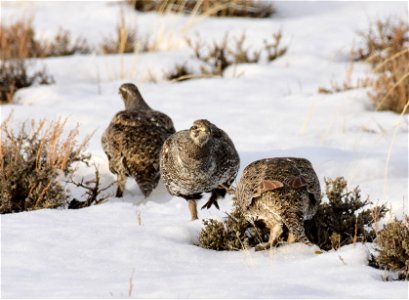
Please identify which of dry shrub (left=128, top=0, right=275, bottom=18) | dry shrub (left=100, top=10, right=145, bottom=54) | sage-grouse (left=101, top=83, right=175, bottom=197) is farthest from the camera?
dry shrub (left=128, top=0, right=275, bottom=18)

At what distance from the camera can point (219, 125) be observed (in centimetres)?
862

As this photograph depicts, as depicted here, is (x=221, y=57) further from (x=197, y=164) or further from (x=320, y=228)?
(x=320, y=228)

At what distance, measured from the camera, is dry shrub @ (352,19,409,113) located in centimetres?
890

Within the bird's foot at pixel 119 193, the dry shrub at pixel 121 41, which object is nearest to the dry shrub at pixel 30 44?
the dry shrub at pixel 121 41

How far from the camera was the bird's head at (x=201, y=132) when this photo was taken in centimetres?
548

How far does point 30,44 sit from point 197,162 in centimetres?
680

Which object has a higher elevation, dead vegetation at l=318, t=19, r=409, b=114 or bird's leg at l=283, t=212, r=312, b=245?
bird's leg at l=283, t=212, r=312, b=245

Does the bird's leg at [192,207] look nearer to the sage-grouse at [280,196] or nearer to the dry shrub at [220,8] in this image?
the sage-grouse at [280,196]

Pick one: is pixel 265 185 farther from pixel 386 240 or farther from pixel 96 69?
pixel 96 69

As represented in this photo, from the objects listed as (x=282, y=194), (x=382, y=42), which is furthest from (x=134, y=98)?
(x=382, y=42)

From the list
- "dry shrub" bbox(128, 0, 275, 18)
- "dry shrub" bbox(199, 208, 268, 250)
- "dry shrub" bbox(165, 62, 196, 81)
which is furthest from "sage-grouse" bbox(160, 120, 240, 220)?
"dry shrub" bbox(128, 0, 275, 18)

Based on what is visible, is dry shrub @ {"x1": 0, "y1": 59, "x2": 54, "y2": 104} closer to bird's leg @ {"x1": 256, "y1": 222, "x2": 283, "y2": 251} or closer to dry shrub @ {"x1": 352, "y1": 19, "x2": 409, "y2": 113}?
dry shrub @ {"x1": 352, "y1": 19, "x2": 409, "y2": 113}

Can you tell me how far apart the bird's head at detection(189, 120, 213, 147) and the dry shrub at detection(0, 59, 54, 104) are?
4.94 metres

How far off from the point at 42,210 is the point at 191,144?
1.11 m
